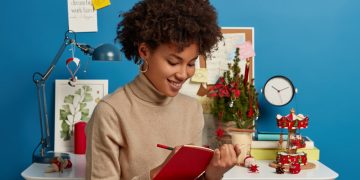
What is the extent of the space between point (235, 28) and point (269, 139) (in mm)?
478

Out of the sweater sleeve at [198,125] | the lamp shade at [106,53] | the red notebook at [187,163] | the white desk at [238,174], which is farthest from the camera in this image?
the lamp shade at [106,53]

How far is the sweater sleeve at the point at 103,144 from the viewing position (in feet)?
4.01

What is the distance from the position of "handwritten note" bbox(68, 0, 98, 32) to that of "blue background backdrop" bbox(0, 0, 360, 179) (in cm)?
3

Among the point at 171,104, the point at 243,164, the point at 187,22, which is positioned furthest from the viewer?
the point at 243,164

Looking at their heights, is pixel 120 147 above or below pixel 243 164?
above

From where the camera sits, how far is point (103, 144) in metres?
1.23

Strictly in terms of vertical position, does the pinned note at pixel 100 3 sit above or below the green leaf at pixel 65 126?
above

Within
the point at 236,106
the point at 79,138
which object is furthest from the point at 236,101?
the point at 79,138

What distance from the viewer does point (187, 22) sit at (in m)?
1.19

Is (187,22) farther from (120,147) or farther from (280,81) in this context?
(280,81)

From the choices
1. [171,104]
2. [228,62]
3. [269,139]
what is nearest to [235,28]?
[228,62]

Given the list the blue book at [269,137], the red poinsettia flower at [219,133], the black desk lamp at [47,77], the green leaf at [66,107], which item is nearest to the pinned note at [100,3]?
the black desk lamp at [47,77]

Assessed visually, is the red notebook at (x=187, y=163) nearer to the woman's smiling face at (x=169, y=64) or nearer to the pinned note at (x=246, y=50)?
the woman's smiling face at (x=169, y=64)
